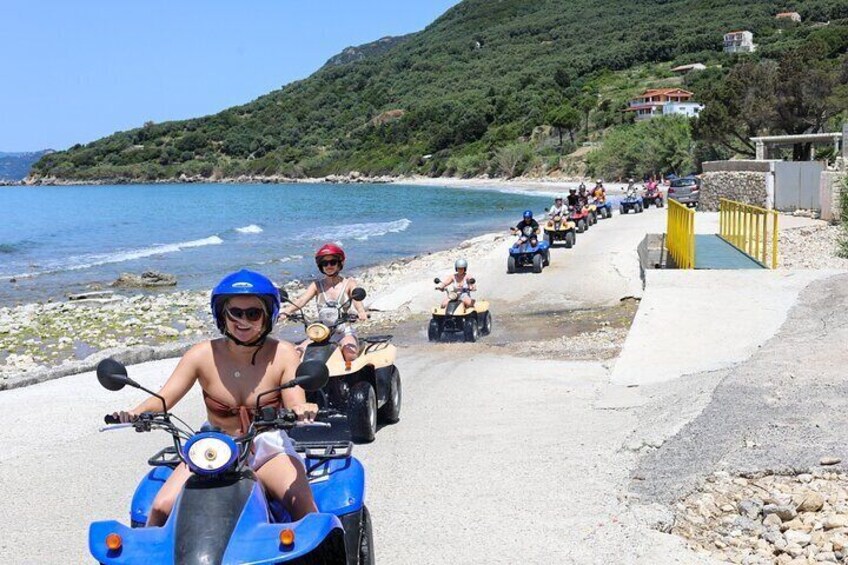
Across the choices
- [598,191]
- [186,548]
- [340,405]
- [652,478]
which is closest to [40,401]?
[340,405]

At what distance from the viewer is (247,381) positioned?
4441mm

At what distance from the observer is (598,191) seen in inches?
1447

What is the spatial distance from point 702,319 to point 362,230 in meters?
41.1

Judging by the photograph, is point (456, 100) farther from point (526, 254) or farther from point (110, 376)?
point (110, 376)

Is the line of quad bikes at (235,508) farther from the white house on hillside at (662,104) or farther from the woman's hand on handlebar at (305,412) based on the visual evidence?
the white house on hillside at (662,104)

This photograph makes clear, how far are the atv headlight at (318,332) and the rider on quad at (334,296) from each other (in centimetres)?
14

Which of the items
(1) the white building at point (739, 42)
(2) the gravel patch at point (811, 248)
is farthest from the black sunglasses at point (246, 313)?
(1) the white building at point (739, 42)

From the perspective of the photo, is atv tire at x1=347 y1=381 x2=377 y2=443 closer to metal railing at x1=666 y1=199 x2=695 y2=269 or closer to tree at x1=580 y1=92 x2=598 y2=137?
metal railing at x1=666 y1=199 x2=695 y2=269

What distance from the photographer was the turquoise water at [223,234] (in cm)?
3516

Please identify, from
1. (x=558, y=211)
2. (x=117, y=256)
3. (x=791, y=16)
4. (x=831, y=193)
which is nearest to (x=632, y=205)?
(x=558, y=211)

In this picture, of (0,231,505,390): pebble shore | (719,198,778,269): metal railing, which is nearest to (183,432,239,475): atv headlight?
(0,231,505,390): pebble shore

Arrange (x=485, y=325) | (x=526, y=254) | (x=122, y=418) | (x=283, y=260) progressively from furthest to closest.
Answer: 1. (x=283, y=260)
2. (x=526, y=254)
3. (x=485, y=325)
4. (x=122, y=418)

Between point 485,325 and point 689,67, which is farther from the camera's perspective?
point 689,67

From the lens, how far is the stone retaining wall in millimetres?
30641
